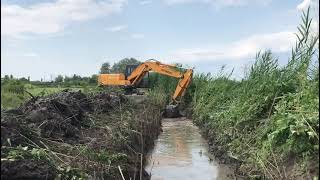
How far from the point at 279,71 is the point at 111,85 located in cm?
1840

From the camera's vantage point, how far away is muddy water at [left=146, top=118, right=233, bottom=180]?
435 inches

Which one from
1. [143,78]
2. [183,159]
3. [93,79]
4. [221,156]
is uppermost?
[143,78]

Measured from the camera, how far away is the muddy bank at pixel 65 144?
19.6 feet

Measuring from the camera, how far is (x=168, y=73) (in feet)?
85.1

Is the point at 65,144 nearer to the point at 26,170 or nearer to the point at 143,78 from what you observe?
the point at 26,170

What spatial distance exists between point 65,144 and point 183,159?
A: 5.51 m

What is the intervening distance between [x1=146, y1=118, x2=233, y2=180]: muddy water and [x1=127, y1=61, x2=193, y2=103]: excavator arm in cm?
603

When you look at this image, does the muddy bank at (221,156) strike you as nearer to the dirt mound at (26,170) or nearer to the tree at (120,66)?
the dirt mound at (26,170)

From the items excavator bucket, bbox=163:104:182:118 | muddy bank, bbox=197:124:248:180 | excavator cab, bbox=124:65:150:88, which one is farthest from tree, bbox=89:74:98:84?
muddy bank, bbox=197:124:248:180

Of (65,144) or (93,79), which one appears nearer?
(65,144)

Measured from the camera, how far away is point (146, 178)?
932cm

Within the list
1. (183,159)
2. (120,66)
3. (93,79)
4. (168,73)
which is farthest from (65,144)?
(120,66)

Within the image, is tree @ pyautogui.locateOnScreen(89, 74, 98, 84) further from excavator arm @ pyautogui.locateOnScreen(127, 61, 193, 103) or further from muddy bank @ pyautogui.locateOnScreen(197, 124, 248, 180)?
muddy bank @ pyautogui.locateOnScreen(197, 124, 248, 180)

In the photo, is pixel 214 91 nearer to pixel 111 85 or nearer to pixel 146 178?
pixel 111 85
